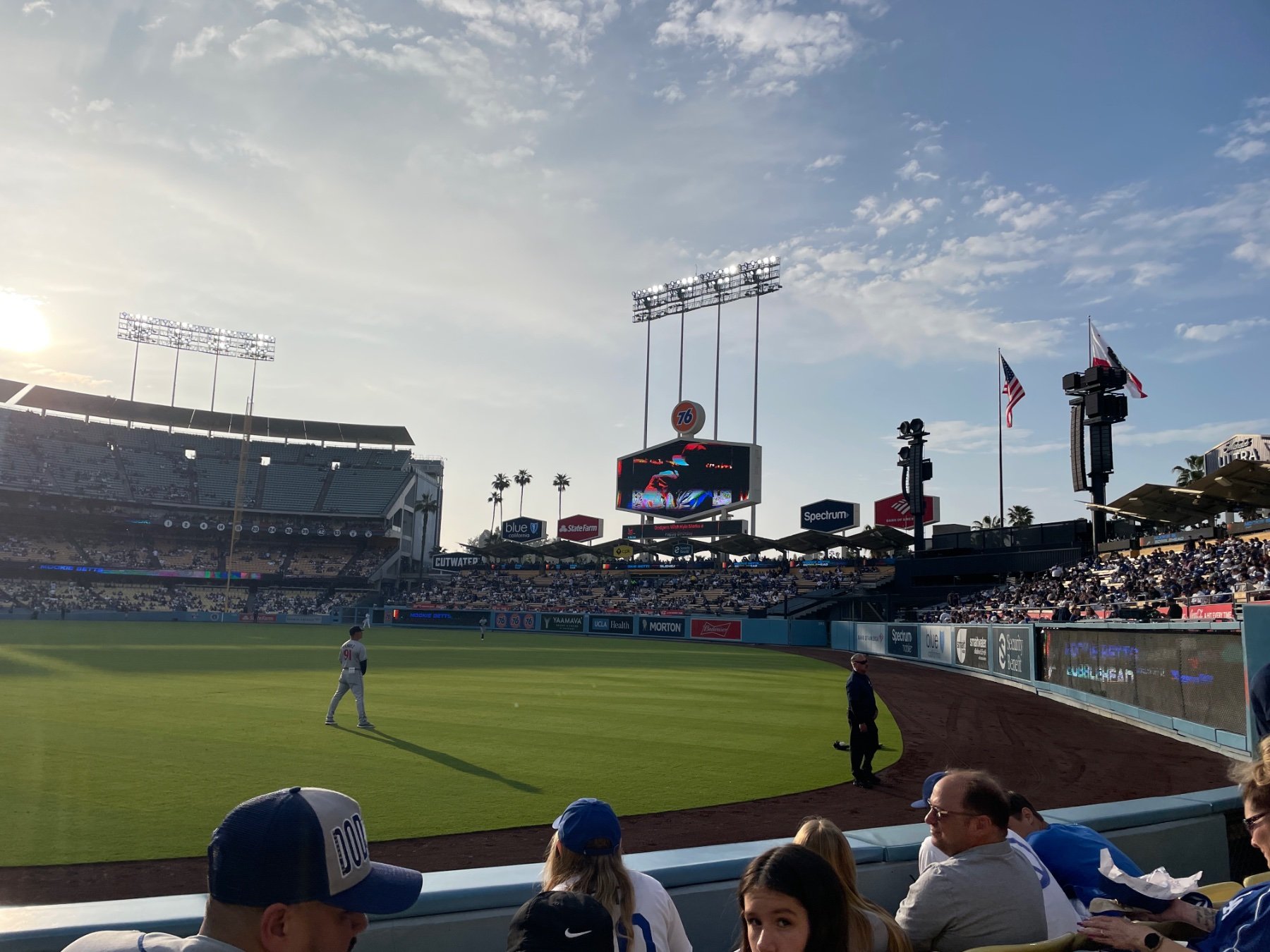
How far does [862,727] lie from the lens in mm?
11891

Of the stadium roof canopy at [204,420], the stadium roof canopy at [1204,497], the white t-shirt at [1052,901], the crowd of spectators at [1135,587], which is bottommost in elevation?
the white t-shirt at [1052,901]

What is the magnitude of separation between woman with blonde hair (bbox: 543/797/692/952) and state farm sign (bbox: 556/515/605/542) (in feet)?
263

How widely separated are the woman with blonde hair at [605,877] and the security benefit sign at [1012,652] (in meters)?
25.5

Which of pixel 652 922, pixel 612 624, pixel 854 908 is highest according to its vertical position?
pixel 854 908

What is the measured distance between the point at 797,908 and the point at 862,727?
32.1ft

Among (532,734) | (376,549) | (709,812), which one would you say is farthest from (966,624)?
(376,549)

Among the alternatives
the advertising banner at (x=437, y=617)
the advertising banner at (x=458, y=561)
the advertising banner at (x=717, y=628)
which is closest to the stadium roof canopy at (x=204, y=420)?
the advertising banner at (x=458, y=561)

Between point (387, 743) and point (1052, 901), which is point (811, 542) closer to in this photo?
point (387, 743)

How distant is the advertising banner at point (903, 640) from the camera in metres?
37.2

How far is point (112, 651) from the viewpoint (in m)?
29.8

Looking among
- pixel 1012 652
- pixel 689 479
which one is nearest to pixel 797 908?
pixel 1012 652

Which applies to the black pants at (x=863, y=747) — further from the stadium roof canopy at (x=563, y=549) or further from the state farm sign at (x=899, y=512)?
the stadium roof canopy at (x=563, y=549)

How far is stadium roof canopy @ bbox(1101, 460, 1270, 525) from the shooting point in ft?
98.0

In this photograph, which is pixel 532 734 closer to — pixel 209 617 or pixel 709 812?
pixel 709 812
